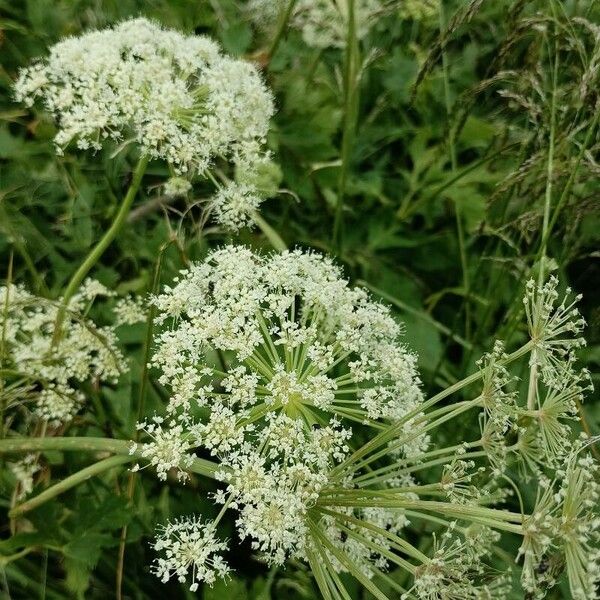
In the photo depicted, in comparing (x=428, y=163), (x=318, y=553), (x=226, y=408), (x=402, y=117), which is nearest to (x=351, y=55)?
(x=428, y=163)

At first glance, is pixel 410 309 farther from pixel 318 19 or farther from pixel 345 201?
pixel 318 19

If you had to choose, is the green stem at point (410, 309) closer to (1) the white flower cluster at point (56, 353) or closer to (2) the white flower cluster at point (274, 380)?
(2) the white flower cluster at point (274, 380)

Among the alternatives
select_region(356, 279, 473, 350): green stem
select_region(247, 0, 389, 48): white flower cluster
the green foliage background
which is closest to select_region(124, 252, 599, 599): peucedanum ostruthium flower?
the green foliage background

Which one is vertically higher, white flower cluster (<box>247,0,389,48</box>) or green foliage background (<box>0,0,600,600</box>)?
white flower cluster (<box>247,0,389,48</box>)

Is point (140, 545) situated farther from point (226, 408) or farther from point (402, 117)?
point (402, 117)

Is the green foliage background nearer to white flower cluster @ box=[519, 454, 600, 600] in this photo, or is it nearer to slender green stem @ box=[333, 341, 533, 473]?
slender green stem @ box=[333, 341, 533, 473]

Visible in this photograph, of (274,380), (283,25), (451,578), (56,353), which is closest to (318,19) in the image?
(283,25)
